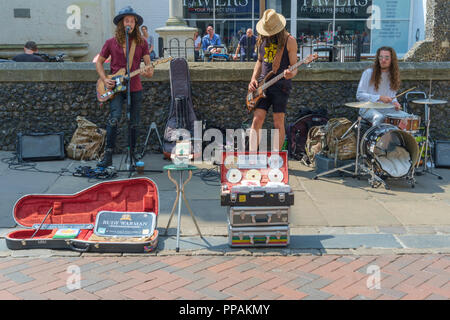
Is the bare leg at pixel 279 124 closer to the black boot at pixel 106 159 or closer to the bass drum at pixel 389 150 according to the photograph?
the bass drum at pixel 389 150

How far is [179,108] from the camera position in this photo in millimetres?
7578

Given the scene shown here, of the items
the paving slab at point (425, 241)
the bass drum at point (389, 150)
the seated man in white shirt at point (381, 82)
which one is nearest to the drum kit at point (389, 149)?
the bass drum at point (389, 150)

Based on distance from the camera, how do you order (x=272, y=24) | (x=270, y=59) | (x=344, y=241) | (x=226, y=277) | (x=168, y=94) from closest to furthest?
(x=226, y=277)
(x=344, y=241)
(x=272, y=24)
(x=270, y=59)
(x=168, y=94)

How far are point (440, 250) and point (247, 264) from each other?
1699 mm

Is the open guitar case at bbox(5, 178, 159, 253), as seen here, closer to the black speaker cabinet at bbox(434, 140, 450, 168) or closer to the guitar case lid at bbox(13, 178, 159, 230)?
the guitar case lid at bbox(13, 178, 159, 230)

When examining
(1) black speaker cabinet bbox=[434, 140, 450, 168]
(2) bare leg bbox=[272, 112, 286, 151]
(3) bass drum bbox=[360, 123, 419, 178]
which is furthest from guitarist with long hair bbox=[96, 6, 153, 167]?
(1) black speaker cabinet bbox=[434, 140, 450, 168]

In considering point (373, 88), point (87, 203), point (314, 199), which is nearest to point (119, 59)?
point (87, 203)

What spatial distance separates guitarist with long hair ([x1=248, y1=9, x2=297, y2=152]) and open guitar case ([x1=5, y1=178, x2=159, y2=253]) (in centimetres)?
203

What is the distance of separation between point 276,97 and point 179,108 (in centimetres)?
175

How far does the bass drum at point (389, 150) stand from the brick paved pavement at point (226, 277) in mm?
2022

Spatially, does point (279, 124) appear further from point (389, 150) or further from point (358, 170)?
point (389, 150)

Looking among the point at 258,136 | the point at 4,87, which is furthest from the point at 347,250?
the point at 4,87

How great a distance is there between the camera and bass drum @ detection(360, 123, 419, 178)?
612 centimetres

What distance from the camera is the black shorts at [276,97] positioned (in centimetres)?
641
